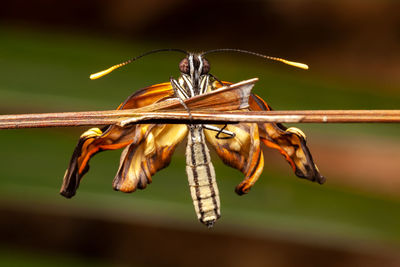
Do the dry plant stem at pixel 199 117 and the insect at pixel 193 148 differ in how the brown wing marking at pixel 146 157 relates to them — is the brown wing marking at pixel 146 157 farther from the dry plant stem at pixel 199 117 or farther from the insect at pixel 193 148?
the dry plant stem at pixel 199 117

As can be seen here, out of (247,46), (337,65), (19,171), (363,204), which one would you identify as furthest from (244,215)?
(337,65)

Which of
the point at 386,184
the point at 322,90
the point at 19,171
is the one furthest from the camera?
the point at 386,184

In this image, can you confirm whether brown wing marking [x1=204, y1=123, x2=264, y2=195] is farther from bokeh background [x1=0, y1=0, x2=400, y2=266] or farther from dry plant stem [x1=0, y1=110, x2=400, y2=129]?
bokeh background [x1=0, y1=0, x2=400, y2=266]

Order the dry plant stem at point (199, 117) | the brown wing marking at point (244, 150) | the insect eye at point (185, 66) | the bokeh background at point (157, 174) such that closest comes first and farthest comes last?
the dry plant stem at point (199, 117)
the brown wing marking at point (244, 150)
the insect eye at point (185, 66)
the bokeh background at point (157, 174)

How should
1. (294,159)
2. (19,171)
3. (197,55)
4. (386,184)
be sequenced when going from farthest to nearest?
(386,184) < (19,171) < (197,55) < (294,159)

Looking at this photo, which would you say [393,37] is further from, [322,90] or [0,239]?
[0,239]

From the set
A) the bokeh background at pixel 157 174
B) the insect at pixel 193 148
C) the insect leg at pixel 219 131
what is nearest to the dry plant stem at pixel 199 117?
the insect at pixel 193 148

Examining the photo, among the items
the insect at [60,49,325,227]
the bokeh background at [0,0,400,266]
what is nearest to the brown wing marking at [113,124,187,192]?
the insect at [60,49,325,227]

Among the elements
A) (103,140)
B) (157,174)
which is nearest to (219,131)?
(103,140)

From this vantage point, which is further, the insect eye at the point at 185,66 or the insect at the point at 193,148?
the insect eye at the point at 185,66
